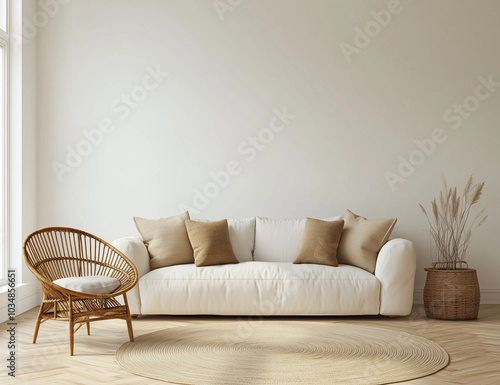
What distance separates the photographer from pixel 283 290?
15.1 feet

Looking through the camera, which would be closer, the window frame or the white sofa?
the white sofa

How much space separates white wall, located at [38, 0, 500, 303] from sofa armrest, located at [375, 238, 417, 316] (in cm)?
93

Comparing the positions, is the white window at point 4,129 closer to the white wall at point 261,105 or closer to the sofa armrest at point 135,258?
the white wall at point 261,105

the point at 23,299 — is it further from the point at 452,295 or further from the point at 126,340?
the point at 452,295

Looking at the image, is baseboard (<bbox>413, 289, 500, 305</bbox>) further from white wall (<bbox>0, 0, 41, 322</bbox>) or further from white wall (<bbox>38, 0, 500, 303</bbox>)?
white wall (<bbox>0, 0, 41, 322</bbox>)

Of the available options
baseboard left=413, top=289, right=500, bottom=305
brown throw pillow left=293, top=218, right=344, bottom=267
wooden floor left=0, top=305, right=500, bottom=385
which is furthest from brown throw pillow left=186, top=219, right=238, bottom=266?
baseboard left=413, top=289, right=500, bottom=305

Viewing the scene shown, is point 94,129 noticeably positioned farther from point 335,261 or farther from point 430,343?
point 430,343

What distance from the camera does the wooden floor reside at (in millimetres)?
3057

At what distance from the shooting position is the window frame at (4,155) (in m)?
5.06

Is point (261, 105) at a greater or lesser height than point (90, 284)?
greater

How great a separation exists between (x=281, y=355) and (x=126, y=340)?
1.18 meters

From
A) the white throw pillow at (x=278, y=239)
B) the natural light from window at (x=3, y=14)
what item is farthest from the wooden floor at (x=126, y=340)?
the natural light from window at (x=3, y=14)

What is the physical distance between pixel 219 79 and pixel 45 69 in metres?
1.79

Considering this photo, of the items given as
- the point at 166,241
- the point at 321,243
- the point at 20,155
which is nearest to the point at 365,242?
the point at 321,243
